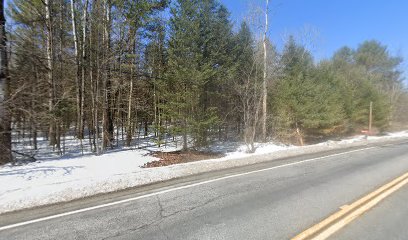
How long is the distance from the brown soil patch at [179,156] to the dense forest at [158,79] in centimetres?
66

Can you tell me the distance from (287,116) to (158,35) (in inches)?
431

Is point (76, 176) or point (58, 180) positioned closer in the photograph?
point (58, 180)

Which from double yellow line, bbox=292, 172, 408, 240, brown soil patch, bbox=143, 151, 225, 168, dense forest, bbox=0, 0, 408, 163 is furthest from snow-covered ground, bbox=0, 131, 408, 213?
double yellow line, bbox=292, 172, 408, 240

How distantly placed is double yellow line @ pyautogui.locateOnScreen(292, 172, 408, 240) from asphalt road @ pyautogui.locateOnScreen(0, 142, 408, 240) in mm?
127

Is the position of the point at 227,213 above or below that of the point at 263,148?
above

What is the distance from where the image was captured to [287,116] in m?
21.2

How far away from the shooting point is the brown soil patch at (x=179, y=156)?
1273 centimetres

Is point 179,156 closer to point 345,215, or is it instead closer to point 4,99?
point 4,99

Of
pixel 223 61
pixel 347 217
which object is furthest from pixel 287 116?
pixel 347 217

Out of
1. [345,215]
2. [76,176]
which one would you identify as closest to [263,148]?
[76,176]

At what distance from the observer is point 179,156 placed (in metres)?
14.5

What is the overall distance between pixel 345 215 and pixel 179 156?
398 inches

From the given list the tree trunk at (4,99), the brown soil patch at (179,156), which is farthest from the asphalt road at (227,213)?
the tree trunk at (4,99)

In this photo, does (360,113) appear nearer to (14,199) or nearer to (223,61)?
(223,61)
